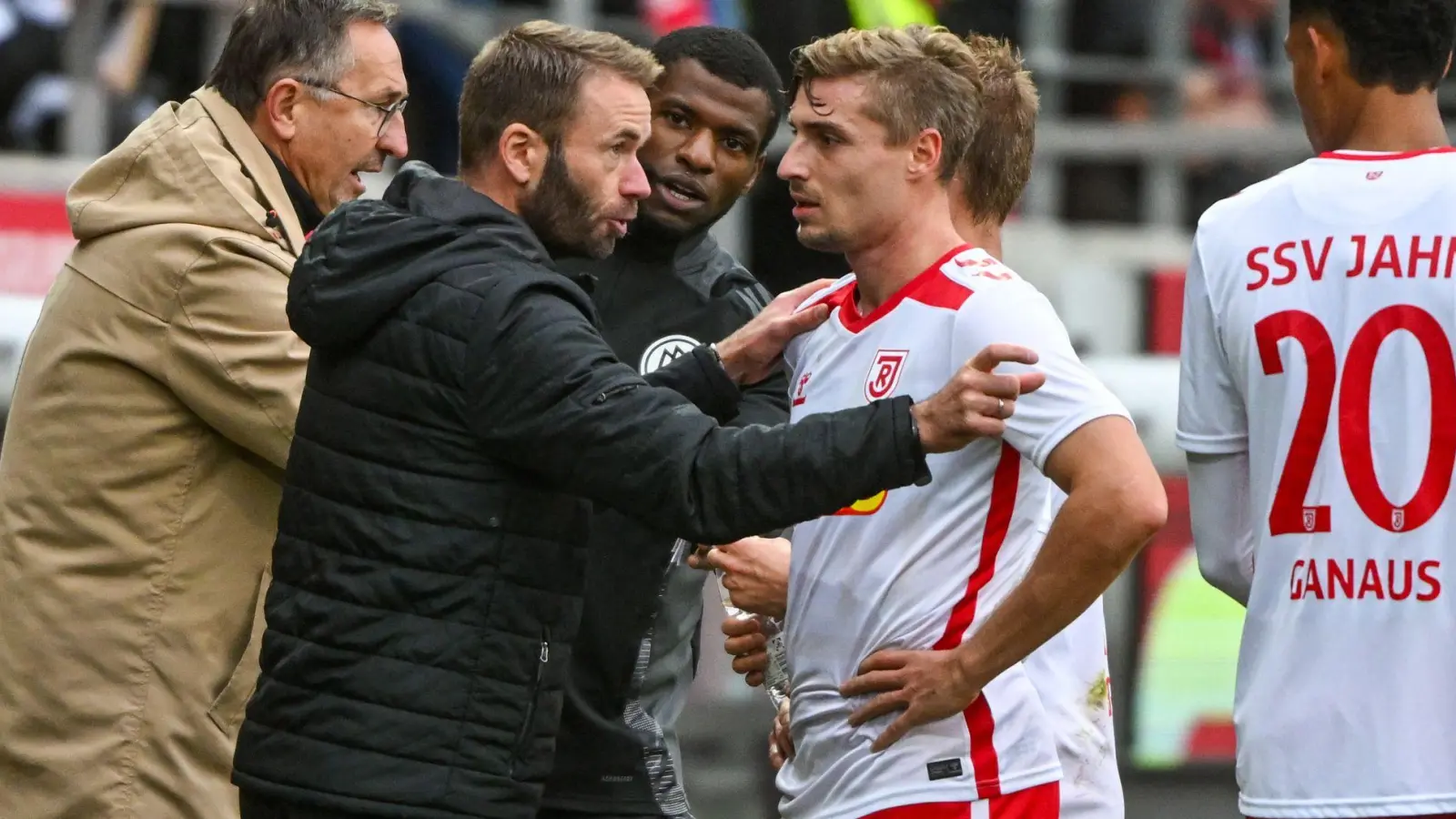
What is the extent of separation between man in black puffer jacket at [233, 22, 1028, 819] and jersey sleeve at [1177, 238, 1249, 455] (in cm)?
44

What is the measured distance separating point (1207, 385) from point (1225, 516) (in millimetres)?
209

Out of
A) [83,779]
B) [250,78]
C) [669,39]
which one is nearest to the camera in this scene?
[83,779]

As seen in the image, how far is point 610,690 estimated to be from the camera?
161 inches

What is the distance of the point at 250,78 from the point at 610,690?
51.9 inches

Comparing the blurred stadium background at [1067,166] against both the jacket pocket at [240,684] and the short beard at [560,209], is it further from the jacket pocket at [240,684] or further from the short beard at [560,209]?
the short beard at [560,209]

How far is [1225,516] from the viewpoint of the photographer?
3312 millimetres

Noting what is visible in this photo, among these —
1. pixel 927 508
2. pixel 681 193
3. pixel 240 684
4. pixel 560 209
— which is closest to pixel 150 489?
pixel 240 684

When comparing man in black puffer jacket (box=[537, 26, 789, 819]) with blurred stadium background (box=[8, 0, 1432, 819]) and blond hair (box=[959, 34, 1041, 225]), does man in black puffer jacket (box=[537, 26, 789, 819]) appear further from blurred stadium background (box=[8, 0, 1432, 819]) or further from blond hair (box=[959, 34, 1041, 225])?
blurred stadium background (box=[8, 0, 1432, 819])

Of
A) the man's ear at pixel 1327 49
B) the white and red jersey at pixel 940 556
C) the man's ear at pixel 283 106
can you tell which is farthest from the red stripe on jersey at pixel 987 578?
the man's ear at pixel 283 106

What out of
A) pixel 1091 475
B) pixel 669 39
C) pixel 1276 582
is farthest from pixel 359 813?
pixel 669 39

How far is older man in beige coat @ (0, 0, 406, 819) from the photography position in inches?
146

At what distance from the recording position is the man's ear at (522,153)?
11.2 ft

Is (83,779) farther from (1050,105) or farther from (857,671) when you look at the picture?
(1050,105)

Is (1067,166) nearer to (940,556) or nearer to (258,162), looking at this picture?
(258,162)
